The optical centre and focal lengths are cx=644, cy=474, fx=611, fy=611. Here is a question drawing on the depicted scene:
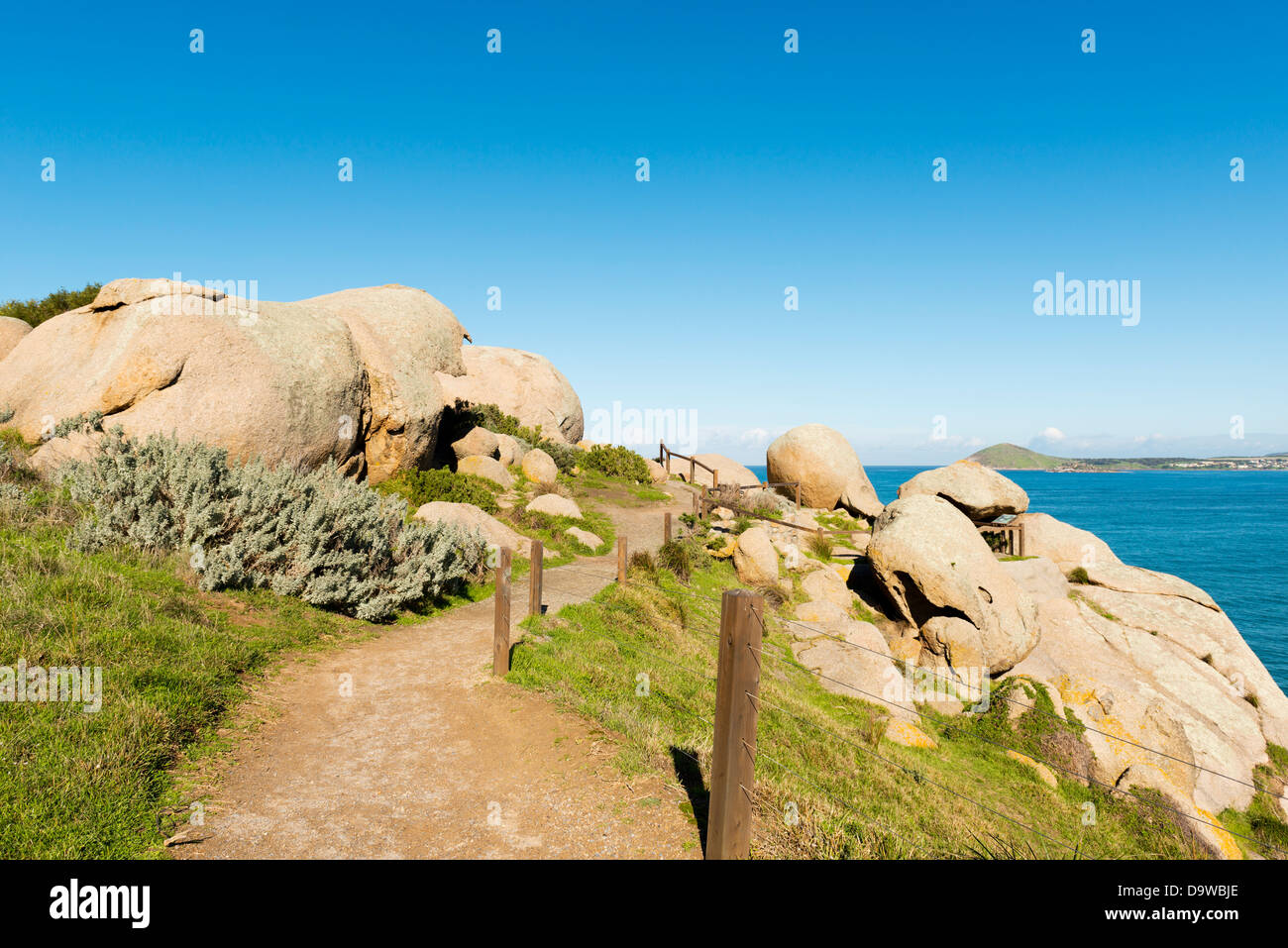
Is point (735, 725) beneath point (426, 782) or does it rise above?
above

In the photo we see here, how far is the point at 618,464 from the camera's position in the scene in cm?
3325

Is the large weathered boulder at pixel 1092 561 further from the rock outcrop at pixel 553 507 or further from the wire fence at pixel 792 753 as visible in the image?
the rock outcrop at pixel 553 507

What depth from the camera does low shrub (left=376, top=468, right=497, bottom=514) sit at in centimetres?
1881

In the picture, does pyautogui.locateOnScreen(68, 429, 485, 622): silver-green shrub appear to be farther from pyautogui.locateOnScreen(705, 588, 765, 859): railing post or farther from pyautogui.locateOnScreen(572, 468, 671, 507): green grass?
pyautogui.locateOnScreen(572, 468, 671, 507): green grass

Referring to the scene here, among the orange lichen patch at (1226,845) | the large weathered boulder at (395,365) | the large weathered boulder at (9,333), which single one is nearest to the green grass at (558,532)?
the large weathered boulder at (395,365)

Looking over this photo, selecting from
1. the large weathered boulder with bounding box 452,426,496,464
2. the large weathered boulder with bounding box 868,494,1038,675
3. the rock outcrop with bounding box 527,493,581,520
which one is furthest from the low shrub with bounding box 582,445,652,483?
the large weathered boulder with bounding box 868,494,1038,675

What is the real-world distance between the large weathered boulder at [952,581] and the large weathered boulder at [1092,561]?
6505 millimetres

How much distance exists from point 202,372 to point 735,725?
51.9ft

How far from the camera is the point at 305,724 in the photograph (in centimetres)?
686

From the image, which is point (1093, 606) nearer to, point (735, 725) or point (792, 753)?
point (792, 753)

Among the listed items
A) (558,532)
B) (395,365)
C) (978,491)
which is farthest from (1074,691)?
(395,365)
